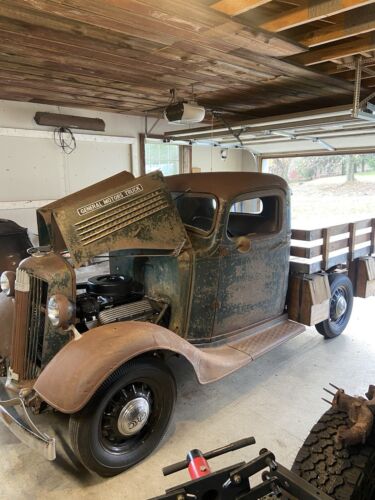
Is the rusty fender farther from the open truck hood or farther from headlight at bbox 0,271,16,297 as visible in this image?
headlight at bbox 0,271,16,297

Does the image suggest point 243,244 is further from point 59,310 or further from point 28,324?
point 28,324

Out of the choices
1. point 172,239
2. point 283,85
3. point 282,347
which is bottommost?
point 282,347

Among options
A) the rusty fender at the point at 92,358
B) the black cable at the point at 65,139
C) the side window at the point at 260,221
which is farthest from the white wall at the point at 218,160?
the rusty fender at the point at 92,358

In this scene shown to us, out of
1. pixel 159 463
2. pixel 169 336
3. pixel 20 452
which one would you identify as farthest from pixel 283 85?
pixel 20 452

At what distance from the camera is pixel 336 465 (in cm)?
138

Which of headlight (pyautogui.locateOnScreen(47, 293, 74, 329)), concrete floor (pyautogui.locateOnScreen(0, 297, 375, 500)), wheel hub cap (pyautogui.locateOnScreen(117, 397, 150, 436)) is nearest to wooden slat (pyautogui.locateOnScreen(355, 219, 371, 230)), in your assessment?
concrete floor (pyautogui.locateOnScreen(0, 297, 375, 500))

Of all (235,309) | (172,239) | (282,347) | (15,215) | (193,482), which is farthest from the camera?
(15,215)

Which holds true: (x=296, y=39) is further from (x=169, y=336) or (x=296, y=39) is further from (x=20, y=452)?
(x=20, y=452)

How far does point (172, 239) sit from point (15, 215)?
10.6 ft

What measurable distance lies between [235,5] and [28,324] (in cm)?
232

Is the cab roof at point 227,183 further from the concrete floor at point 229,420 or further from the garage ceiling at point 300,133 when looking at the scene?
the concrete floor at point 229,420

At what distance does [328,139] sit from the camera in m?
6.09

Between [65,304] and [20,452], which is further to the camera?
[20,452]

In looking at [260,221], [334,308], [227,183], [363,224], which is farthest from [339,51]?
[334,308]
